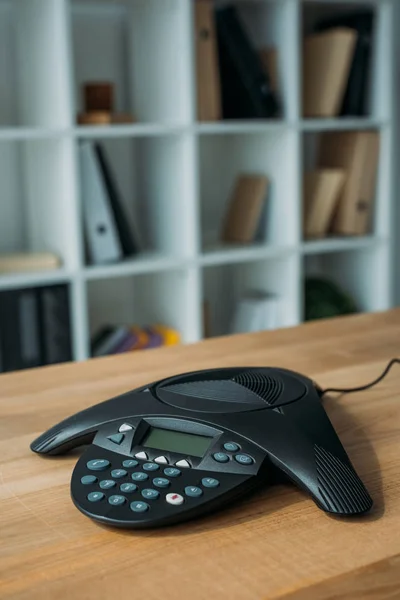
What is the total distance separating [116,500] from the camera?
0.58 metres

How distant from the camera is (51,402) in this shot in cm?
86

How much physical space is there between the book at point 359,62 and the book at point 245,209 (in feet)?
1.37

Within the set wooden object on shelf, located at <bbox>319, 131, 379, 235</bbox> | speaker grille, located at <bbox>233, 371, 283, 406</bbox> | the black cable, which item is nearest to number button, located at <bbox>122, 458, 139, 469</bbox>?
speaker grille, located at <bbox>233, 371, 283, 406</bbox>

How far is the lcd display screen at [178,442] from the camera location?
64 centimetres

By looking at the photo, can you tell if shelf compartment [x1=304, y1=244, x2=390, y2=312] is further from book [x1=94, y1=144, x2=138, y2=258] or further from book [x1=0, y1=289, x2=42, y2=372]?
book [x1=0, y1=289, x2=42, y2=372]

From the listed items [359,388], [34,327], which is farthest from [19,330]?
[359,388]

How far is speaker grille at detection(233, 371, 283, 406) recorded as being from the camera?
71 cm

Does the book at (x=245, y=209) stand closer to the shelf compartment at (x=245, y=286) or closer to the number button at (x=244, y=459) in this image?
the shelf compartment at (x=245, y=286)

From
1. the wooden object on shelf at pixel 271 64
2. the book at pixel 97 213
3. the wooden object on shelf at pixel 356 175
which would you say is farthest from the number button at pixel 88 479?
the wooden object on shelf at pixel 356 175

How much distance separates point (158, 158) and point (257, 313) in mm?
648

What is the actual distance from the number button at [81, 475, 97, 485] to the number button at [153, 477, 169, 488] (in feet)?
0.15

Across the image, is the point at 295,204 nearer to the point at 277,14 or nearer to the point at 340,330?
the point at 277,14

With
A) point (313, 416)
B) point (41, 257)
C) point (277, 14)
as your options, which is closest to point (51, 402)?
point (313, 416)

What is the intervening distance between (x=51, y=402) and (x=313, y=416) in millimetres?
308
